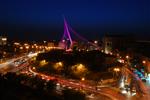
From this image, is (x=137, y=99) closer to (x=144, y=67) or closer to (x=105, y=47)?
(x=144, y=67)

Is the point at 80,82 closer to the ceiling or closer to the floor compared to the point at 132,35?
closer to the floor

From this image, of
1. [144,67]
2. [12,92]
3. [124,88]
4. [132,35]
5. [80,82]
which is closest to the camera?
[12,92]

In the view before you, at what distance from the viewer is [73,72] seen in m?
20.5

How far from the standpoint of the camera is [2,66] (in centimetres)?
2573

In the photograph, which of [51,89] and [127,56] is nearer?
[51,89]

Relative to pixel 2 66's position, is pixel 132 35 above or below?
above

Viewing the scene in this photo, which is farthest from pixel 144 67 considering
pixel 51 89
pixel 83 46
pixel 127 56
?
pixel 83 46

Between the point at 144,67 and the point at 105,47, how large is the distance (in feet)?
52.4

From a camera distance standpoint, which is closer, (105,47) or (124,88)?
(124,88)

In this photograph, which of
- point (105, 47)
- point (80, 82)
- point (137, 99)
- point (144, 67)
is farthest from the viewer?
point (105, 47)

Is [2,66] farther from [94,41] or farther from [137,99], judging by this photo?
[94,41]

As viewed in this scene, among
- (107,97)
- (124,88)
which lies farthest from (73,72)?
(107,97)

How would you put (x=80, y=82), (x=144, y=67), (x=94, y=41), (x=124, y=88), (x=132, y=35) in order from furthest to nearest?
(x=94, y=41) < (x=132, y=35) < (x=144, y=67) < (x=80, y=82) < (x=124, y=88)

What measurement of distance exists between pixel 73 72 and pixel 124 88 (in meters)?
4.99
